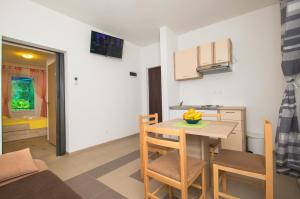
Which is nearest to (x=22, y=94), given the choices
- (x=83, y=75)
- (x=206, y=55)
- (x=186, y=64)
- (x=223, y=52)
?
(x=83, y=75)

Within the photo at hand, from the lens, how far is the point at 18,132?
436 centimetres

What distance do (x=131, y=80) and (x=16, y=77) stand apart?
4349 millimetres

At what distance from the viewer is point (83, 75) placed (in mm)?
3158

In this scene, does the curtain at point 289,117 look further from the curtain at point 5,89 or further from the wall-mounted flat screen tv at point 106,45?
the curtain at point 5,89

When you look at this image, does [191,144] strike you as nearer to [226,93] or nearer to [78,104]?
[226,93]

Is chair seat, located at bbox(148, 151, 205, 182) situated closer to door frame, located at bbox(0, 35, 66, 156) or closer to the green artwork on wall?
door frame, located at bbox(0, 35, 66, 156)

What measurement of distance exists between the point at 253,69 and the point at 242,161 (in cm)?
237

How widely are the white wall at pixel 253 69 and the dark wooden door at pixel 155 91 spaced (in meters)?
1.44

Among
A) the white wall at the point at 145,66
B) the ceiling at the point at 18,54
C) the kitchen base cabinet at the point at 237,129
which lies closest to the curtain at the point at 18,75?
the ceiling at the point at 18,54

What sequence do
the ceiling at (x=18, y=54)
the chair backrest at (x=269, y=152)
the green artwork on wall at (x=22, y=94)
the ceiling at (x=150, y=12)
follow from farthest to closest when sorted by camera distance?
1. the green artwork on wall at (x=22, y=94)
2. the ceiling at (x=18, y=54)
3. the ceiling at (x=150, y=12)
4. the chair backrest at (x=269, y=152)

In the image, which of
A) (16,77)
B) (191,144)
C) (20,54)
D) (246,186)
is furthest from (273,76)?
(16,77)

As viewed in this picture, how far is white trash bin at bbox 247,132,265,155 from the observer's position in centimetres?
264

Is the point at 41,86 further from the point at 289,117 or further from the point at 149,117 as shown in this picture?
the point at 289,117

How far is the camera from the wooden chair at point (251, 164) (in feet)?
3.73
